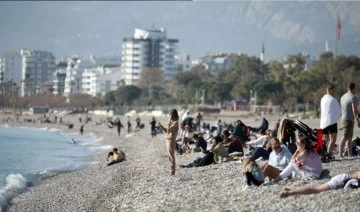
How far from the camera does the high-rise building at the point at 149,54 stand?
170m

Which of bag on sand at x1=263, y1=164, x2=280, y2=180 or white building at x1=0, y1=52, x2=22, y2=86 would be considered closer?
bag on sand at x1=263, y1=164, x2=280, y2=180

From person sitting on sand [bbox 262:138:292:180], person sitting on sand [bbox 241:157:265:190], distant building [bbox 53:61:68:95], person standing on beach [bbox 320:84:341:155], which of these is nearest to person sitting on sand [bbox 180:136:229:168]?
person standing on beach [bbox 320:84:341:155]

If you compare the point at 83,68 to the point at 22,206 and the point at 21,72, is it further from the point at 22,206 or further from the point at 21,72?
the point at 22,206

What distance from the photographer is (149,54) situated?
172 m

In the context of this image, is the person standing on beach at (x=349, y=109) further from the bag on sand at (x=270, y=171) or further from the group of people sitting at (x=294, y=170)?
the bag on sand at (x=270, y=171)

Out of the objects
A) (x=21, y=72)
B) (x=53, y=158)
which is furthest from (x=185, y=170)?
(x=21, y=72)

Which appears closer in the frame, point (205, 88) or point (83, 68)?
point (205, 88)

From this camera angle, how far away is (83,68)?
194000 mm

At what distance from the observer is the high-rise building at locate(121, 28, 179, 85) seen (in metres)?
170

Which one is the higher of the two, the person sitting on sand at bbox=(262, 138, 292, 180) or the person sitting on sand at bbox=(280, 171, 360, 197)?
the person sitting on sand at bbox=(262, 138, 292, 180)

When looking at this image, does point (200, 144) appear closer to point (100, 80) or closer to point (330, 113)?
point (330, 113)

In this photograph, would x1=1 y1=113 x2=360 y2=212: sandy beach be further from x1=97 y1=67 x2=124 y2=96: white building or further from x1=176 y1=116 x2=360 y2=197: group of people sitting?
x1=97 y1=67 x2=124 y2=96: white building

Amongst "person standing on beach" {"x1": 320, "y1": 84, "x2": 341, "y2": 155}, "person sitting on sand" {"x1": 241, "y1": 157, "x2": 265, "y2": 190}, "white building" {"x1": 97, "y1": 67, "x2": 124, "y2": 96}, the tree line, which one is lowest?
"person sitting on sand" {"x1": 241, "y1": 157, "x2": 265, "y2": 190}

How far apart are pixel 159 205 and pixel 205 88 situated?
8125 cm
